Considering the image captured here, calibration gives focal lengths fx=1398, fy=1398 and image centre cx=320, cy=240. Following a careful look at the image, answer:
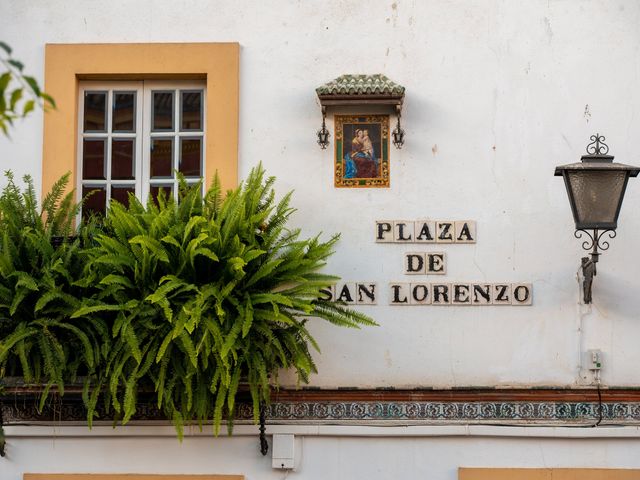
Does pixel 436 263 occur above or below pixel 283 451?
above

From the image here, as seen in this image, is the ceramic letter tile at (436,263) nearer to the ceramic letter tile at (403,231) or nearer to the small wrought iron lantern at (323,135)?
the ceramic letter tile at (403,231)

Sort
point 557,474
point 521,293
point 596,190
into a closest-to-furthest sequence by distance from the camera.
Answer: point 596,190 < point 557,474 < point 521,293

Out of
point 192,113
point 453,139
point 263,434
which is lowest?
point 263,434

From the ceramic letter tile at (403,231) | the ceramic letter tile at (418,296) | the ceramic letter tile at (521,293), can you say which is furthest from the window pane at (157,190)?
the ceramic letter tile at (521,293)

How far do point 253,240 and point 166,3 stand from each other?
209 centimetres

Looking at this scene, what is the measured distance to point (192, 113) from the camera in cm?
999

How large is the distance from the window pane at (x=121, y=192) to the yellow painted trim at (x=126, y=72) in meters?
0.28

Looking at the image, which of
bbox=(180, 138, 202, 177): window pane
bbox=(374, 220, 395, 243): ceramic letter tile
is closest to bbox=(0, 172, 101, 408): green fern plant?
bbox=(180, 138, 202, 177): window pane

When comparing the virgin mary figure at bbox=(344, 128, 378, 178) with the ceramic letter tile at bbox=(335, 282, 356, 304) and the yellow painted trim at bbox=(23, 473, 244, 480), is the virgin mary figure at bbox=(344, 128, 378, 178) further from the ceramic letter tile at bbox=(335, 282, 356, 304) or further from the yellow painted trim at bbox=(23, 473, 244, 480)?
the yellow painted trim at bbox=(23, 473, 244, 480)

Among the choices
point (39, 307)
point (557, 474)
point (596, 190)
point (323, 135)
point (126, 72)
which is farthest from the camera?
point (126, 72)

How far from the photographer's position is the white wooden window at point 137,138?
9945 millimetres

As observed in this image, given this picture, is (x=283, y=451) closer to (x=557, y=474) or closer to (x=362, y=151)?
(x=557, y=474)

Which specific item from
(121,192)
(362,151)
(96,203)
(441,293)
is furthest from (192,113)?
(441,293)

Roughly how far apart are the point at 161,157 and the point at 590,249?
3079mm
